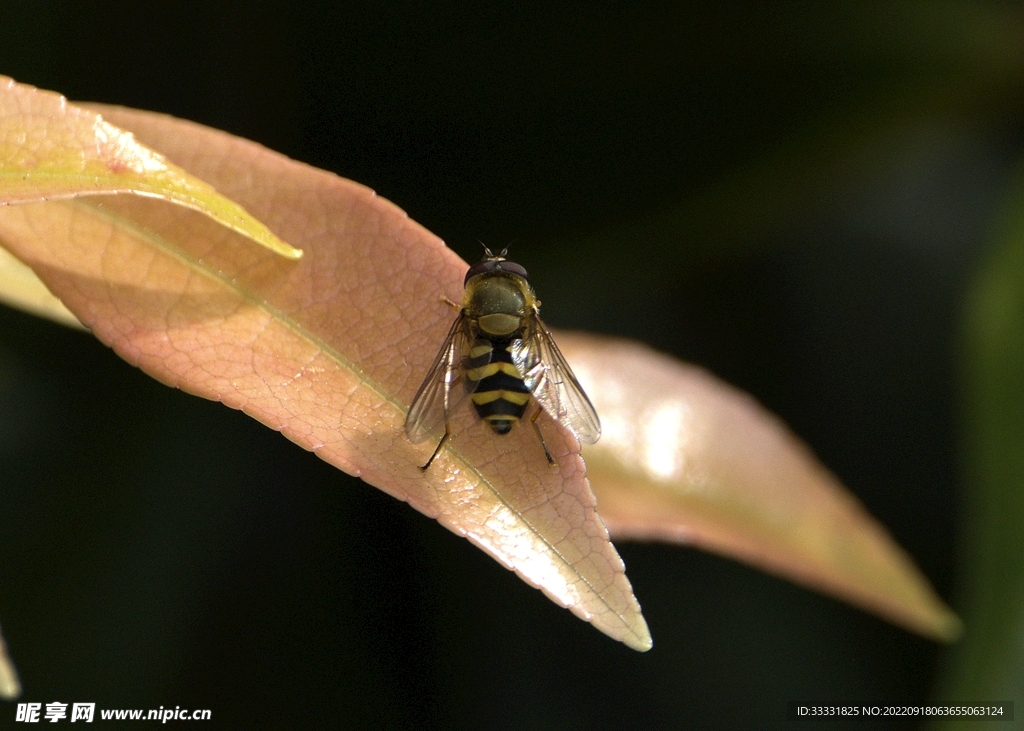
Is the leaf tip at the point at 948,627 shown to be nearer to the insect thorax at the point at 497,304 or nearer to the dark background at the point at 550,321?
the dark background at the point at 550,321

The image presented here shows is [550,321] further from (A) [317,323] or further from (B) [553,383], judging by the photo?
(A) [317,323]

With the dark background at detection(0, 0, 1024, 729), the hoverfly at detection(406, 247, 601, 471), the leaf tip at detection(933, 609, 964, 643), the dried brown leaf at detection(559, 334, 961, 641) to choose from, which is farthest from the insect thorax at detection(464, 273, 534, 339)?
the leaf tip at detection(933, 609, 964, 643)

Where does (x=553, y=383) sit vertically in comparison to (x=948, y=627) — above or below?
above

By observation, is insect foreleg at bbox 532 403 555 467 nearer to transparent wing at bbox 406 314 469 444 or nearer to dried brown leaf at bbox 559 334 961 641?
transparent wing at bbox 406 314 469 444

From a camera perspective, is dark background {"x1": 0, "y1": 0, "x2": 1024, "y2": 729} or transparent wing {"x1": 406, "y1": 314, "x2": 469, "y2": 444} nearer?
transparent wing {"x1": 406, "y1": 314, "x2": 469, "y2": 444}

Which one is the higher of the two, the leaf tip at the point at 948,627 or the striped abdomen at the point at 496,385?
the striped abdomen at the point at 496,385

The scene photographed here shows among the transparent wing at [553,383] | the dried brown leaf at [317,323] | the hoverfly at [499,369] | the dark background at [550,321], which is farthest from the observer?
the dark background at [550,321]

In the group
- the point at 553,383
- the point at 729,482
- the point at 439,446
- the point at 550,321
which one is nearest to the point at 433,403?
the point at 439,446

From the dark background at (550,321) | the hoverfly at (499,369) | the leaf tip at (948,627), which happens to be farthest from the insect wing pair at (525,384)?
the leaf tip at (948,627)
